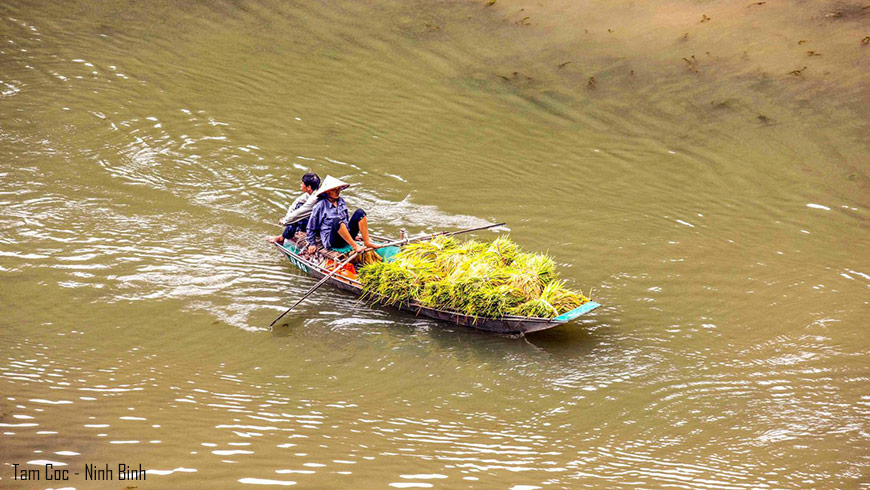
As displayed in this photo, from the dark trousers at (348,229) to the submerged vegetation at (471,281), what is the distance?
751 millimetres

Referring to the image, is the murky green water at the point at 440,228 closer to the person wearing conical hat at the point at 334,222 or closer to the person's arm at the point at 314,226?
the person's arm at the point at 314,226

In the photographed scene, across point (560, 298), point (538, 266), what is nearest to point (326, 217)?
point (538, 266)

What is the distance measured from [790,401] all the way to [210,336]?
19.8 feet

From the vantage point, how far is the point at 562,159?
14.0m

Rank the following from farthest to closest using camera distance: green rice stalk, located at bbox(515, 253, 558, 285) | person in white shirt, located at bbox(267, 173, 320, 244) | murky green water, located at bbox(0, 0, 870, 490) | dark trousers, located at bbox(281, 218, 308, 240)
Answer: dark trousers, located at bbox(281, 218, 308, 240) < person in white shirt, located at bbox(267, 173, 320, 244) < green rice stalk, located at bbox(515, 253, 558, 285) < murky green water, located at bbox(0, 0, 870, 490)

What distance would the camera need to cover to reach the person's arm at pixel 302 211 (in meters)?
10.2

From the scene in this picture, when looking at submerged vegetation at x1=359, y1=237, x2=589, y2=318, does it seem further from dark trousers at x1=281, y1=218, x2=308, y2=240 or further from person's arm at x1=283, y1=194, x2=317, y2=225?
dark trousers at x1=281, y1=218, x2=308, y2=240

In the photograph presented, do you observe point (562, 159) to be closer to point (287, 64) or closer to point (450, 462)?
point (287, 64)

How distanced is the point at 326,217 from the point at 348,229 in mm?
306

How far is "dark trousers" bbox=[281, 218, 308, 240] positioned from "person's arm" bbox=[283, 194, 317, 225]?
3.1 inches

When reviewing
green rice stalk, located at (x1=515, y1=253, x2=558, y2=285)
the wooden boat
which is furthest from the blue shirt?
green rice stalk, located at (x1=515, y1=253, x2=558, y2=285)

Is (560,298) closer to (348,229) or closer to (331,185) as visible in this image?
(348,229)

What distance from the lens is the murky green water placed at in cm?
703

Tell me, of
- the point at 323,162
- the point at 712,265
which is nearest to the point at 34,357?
the point at 323,162
